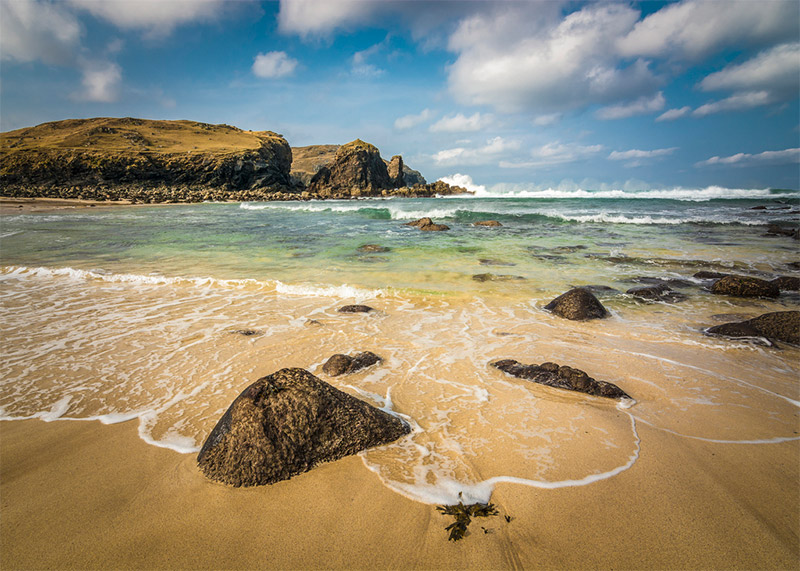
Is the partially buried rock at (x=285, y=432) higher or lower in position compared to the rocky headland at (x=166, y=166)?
lower

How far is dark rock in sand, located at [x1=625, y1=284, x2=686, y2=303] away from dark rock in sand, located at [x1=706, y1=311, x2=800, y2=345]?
1613 millimetres

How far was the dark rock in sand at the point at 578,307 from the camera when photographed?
5.58 m

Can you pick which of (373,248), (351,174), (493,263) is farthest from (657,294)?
(351,174)

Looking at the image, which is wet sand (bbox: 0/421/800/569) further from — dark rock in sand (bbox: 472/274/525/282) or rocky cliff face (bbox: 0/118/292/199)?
rocky cliff face (bbox: 0/118/292/199)

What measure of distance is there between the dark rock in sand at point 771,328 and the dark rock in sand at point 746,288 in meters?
2.25

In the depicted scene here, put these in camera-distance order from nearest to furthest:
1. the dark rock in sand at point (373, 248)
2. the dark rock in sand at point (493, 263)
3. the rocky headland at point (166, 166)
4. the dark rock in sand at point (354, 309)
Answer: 1. the dark rock in sand at point (354, 309)
2. the dark rock in sand at point (493, 263)
3. the dark rock in sand at point (373, 248)
4. the rocky headland at point (166, 166)

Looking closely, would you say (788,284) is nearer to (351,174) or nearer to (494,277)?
(494,277)

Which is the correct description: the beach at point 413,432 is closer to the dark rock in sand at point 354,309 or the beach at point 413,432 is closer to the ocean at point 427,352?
the ocean at point 427,352

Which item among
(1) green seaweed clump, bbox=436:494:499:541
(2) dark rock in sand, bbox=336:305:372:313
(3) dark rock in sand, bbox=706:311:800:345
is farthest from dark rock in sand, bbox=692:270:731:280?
(1) green seaweed clump, bbox=436:494:499:541

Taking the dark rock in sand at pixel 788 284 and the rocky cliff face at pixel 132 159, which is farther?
the rocky cliff face at pixel 132 159

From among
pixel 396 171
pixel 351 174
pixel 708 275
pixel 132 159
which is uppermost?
pixel 396 171

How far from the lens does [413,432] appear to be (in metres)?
2.86

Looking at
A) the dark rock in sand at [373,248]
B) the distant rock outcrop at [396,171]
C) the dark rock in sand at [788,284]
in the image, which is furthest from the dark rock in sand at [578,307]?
the distant rock outcrop at [396,171]

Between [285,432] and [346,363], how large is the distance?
61.8 inches
